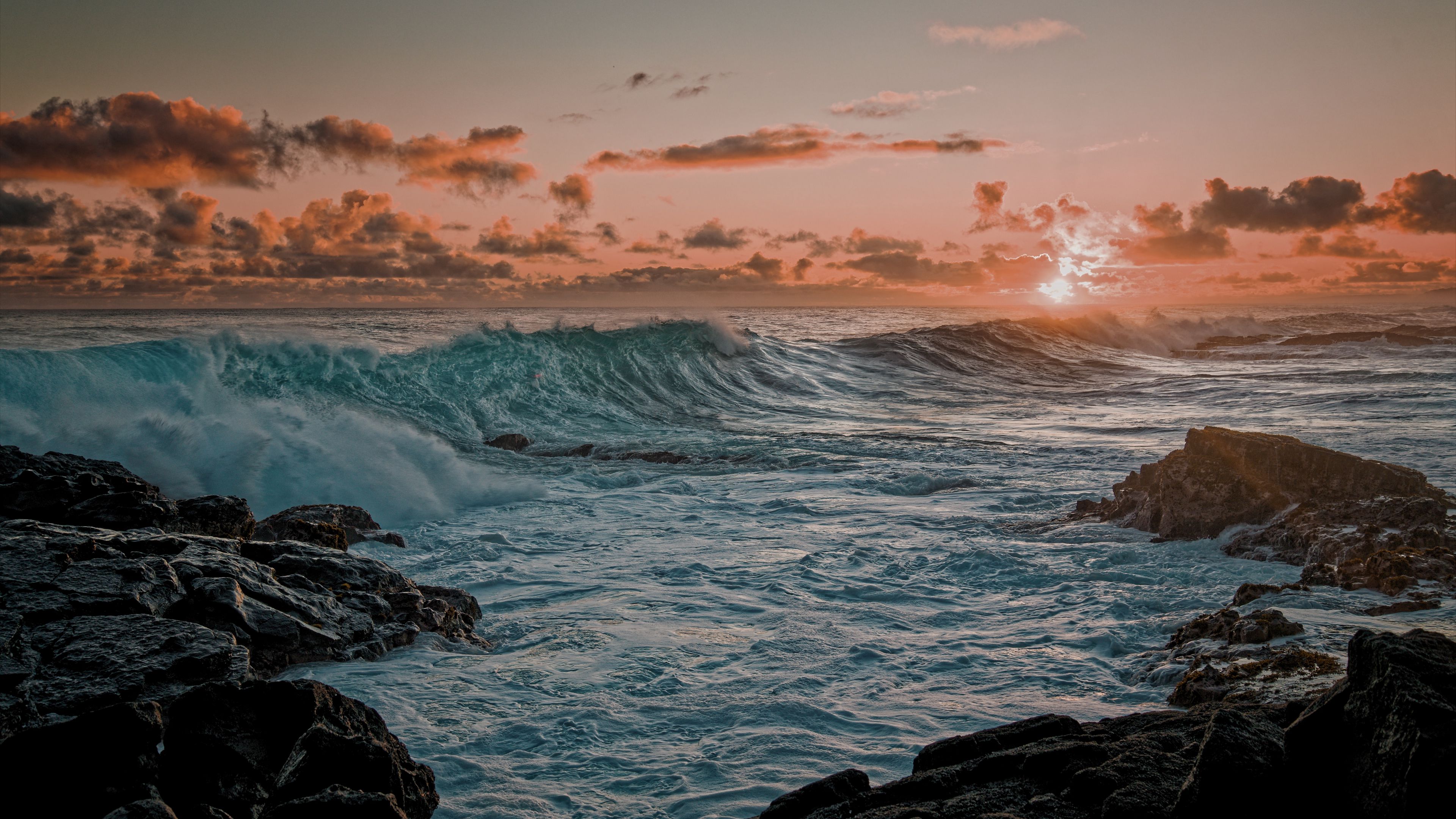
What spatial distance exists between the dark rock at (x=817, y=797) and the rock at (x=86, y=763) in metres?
2.14

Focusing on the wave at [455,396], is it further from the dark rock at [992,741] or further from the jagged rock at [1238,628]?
the dark rock at [992,741]

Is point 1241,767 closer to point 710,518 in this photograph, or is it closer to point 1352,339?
point 710,518

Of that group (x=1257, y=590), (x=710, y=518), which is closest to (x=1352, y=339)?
(x=710, y=518)

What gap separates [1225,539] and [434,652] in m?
6.93

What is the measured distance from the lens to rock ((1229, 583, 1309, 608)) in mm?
5820

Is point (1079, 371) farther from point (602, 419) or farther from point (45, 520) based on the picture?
point (45, 520)

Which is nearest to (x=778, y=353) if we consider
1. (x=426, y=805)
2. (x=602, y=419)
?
(x=602, y=419)

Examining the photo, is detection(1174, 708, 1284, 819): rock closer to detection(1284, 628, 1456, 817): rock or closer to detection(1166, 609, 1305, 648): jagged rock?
detection(1284, 628, 1456, 817): rock

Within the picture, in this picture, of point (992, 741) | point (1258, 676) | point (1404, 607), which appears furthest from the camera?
point (1404, 607)

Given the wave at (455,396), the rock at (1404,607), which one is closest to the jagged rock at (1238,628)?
the rock at (1404,607)

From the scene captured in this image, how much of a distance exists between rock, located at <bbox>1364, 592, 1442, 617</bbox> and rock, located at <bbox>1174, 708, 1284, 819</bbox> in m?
3.63

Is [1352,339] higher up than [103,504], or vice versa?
[1352,339]

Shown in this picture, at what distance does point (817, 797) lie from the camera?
3.20 m

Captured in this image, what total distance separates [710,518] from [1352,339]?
41.4 meters
